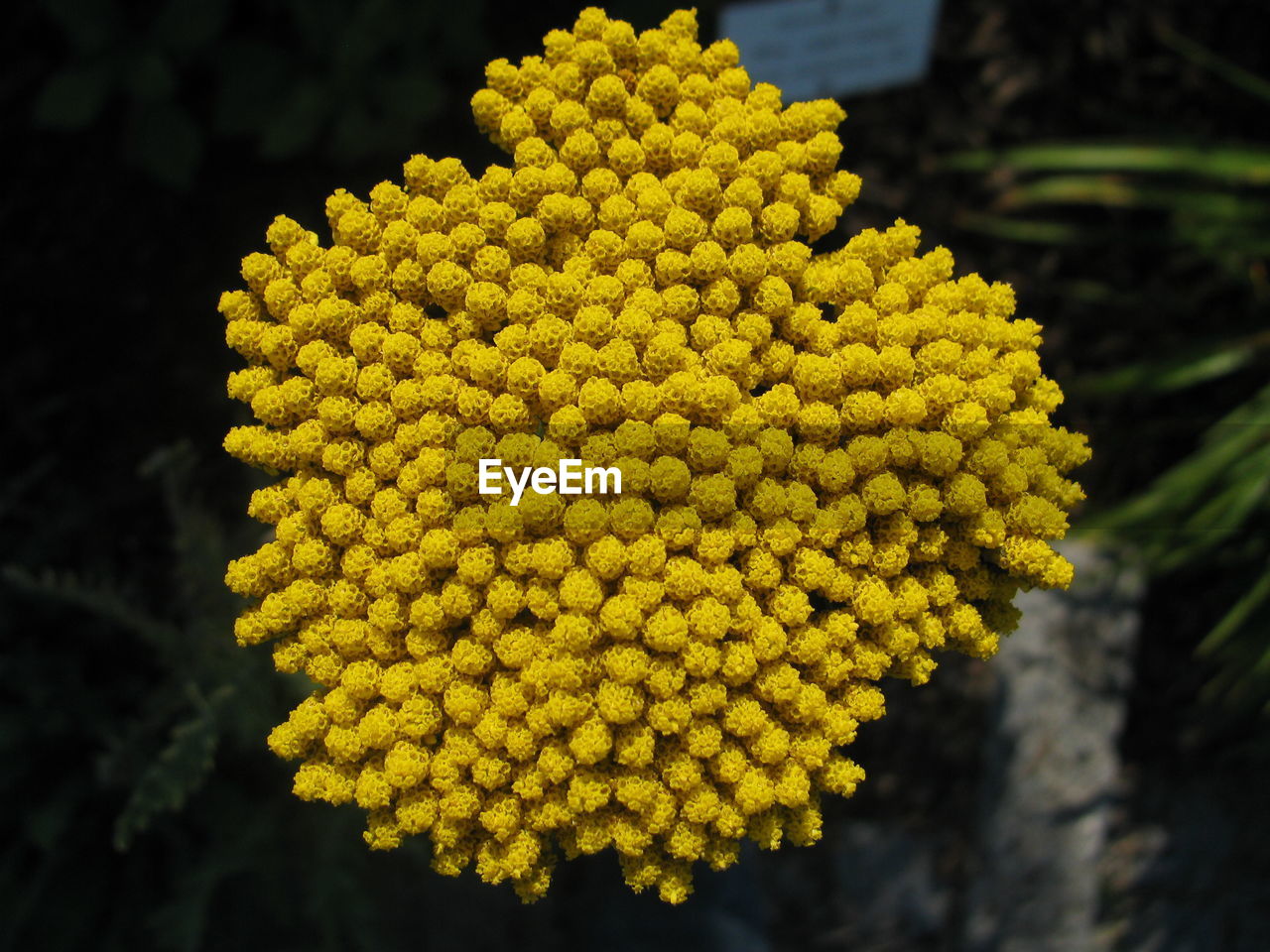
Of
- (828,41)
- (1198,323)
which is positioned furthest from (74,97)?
(1198,323)

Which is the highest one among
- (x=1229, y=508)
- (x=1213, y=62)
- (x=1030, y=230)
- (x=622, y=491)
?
(x=1213, y=62)

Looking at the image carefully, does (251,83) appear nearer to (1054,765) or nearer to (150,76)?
(150,76)

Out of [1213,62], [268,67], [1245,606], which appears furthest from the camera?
[1213,62]

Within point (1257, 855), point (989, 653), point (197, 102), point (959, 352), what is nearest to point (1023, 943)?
point (1257, 855)

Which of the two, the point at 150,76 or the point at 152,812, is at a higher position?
the point at 150,76

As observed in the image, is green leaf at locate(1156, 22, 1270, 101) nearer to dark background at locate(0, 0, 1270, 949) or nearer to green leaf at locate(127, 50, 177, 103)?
dark background at locate(0, 0, 1270, 949)

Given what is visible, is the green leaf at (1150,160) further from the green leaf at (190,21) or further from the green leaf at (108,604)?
the green leaf at (108,604)
